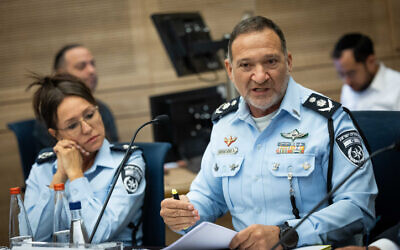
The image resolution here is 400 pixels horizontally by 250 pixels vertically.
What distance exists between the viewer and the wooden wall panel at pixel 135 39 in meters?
4.79

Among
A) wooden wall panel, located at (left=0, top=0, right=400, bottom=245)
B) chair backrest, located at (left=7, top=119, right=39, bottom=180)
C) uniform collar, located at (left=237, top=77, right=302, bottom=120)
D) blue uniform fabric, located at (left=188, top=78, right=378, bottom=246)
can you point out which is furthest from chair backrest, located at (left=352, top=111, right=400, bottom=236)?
wooden wall panel, located at (left=0, top=0, right=400, bottom=245)

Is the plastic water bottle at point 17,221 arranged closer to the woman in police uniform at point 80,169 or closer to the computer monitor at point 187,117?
the woman in police uniform at point 80,169

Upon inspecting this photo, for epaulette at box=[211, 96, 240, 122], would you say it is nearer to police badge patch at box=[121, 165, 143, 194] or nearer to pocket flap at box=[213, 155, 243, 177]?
pocket flap at box=[213, 155, 243, 177]

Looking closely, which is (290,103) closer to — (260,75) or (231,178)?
(260,75)

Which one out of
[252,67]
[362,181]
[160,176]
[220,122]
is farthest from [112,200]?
[362,181]

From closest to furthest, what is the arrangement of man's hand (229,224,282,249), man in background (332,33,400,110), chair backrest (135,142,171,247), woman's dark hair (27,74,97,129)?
1. man's hand (229,224,282,249)
2. chair backrest (135,142,171,247)
3. woman's dark hair (27,74,97,129)
4. man in background (332,33,400,110)

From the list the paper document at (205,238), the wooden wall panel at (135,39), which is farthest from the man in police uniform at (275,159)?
the wooden wall panel at (135,39)

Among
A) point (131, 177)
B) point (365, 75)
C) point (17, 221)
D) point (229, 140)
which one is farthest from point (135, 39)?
point (17, 221)

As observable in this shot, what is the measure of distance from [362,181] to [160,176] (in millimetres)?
836

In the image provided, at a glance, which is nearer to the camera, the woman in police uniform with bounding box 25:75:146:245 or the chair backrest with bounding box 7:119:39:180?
the woman in police uniform with bounding box 25:75:146:245

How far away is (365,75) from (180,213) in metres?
2.63

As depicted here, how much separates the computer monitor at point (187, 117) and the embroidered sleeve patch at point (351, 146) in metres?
1.43

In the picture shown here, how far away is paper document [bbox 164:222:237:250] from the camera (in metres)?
1.40

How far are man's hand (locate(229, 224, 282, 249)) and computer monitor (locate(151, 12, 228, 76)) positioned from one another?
1.71m
